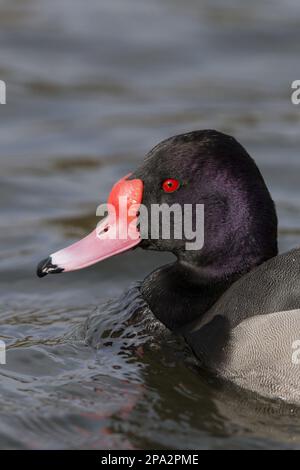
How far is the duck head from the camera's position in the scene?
6.55m

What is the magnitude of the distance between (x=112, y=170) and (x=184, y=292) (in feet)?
11.9

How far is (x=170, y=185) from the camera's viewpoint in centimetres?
662

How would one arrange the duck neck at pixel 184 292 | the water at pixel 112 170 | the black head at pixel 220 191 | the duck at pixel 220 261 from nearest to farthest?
1. the water at pixel 112 170
2. the duck at pixel 220 261
3. the black head at pixel 220 191
4. the duck neck at pixel 184 292

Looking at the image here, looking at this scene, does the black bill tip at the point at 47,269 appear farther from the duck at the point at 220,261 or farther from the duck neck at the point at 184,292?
the duck neck at the point at 184,292

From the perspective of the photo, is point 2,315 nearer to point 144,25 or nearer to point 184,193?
point 184,193

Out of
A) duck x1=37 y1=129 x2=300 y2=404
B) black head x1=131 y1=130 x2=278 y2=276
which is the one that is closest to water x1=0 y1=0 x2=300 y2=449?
duck x1=37 y1=129 x2=300 y2=404

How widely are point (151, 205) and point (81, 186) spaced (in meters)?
3.43

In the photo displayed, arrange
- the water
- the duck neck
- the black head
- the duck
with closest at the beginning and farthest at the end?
the water < the duck < the black head < the duck neck

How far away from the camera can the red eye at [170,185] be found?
6605 millimetres

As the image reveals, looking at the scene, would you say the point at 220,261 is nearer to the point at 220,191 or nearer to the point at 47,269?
the point at 220,191

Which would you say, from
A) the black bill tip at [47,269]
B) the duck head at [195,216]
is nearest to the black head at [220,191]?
the duck head at [195,216]

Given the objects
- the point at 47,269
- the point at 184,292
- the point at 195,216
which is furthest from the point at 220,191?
the point at 47,269

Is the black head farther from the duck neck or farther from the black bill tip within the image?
the black bill tip

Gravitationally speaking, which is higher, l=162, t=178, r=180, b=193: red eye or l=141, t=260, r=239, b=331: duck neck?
l=162, t=178, r=180, b=193: red eye
